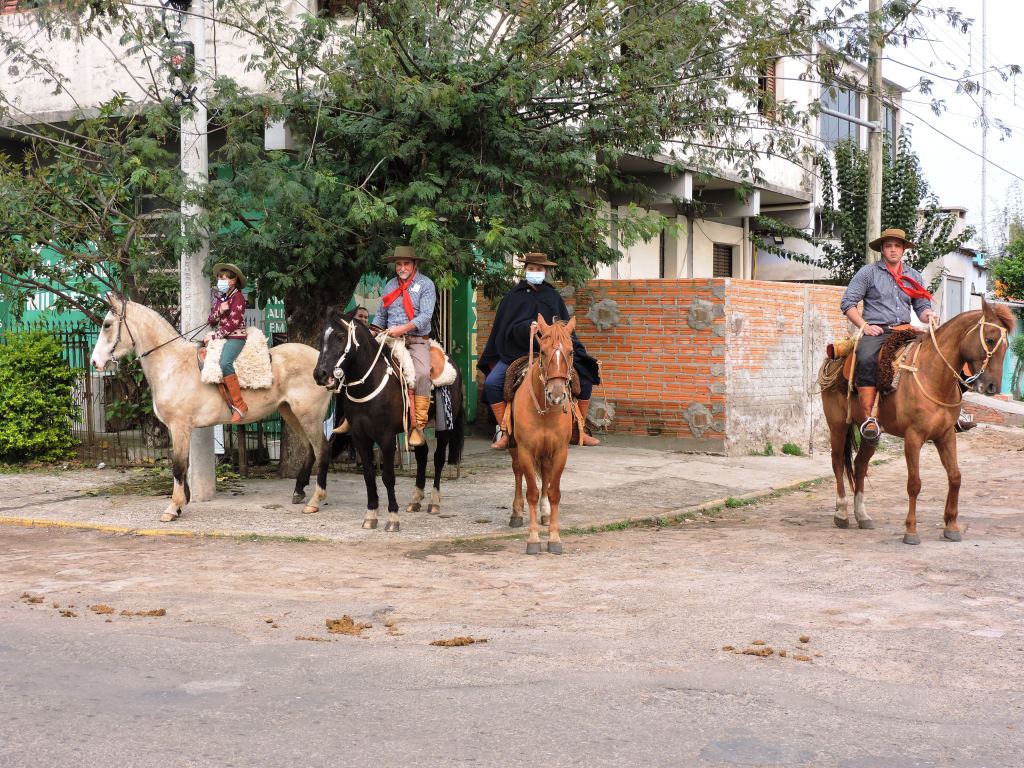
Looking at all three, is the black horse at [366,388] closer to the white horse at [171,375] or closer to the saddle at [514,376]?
the white horse at [171,375]

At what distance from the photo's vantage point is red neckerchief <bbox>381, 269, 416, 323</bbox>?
11078mm

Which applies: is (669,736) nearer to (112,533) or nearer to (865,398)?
(865,398)

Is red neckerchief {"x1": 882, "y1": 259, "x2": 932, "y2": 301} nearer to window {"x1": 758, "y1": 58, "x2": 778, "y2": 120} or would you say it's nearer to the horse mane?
the horse mane

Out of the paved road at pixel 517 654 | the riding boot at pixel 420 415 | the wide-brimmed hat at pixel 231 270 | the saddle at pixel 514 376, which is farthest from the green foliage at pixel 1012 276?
the wide-brimmed hat at pixel 231 270

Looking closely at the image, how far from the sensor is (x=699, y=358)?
52.1 ft

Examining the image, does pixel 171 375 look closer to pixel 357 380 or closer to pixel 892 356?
pixel 357 380

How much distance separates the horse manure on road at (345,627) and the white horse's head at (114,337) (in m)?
5.50

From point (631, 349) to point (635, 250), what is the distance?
570cm

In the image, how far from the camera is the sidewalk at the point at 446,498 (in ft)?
34.9

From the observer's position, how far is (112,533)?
34.6ft

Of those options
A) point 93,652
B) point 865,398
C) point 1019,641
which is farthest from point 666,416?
point 93,652

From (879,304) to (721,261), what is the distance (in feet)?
48.7

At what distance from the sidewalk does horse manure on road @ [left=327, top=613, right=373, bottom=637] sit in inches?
127

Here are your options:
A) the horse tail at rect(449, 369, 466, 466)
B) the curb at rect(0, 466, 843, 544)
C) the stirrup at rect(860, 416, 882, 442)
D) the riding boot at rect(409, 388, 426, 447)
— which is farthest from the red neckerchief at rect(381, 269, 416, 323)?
the stirrup at rect(860, 416, 882, 442)
